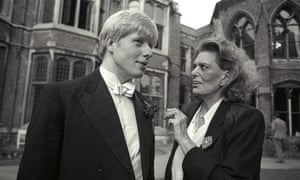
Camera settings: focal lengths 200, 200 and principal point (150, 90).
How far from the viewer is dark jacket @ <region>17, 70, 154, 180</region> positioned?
3.94ft

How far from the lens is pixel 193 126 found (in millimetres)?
2041

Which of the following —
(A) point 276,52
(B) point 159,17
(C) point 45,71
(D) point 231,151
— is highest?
(B) point 159,17

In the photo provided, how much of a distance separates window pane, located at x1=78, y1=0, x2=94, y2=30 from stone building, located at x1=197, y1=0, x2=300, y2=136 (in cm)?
991

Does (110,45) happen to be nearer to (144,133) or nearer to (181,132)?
(144,133)

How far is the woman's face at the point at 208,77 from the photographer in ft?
6.26

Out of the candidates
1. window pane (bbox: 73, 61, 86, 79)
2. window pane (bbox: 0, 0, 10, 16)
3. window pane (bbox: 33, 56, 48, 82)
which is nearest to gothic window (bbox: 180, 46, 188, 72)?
window pane (bbox: 73, 61, 86, 79)

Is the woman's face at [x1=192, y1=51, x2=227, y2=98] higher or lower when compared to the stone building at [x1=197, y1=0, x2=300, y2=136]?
lower

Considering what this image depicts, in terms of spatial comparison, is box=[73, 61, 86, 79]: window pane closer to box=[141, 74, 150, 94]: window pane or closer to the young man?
box=[141, 74, 150, 94]: window pane

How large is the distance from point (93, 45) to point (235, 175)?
8641mm

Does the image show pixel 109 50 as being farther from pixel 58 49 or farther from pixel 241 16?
pixel 241 16

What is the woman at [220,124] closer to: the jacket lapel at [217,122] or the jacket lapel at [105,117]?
the jacket lapel at [217,122]

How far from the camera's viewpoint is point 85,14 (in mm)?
9312

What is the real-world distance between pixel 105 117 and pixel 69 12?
350 inches

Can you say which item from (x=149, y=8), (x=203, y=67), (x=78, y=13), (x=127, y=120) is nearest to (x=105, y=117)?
(x=127, y=120)
